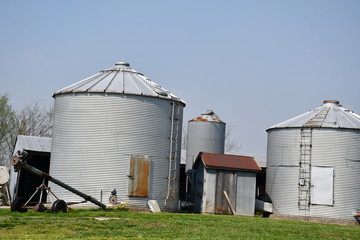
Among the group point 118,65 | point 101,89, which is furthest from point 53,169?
point 118,65

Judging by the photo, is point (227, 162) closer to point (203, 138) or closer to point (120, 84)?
point (203, 138)

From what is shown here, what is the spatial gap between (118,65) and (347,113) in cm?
1522

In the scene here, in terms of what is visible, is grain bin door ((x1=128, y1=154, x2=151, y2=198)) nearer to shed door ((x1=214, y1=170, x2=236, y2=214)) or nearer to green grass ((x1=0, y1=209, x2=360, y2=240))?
shed door ((x1=214, y1=170, x2=236, y2=214))

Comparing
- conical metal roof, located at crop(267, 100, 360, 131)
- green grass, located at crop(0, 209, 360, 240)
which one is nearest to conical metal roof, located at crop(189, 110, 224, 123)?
conical metal roof, located at crop(267, 100, 360, 131)

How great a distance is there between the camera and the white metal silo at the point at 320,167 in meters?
37.6

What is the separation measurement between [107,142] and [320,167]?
13370mm

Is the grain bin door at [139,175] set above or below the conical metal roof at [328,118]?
below

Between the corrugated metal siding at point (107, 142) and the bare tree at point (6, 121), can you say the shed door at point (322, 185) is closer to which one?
the corrugated metal siding at point (107, 142)

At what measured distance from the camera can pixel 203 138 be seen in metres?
43.9

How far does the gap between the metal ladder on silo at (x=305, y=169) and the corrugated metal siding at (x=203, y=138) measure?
7.33m

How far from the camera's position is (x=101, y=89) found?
34.9 m

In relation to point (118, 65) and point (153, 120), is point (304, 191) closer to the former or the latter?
point (153, 120)

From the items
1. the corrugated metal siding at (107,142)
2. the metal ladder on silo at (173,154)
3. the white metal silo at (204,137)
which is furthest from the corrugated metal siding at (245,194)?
the white metal silo at (204,137)

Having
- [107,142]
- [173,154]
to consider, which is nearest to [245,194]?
[173,154]
